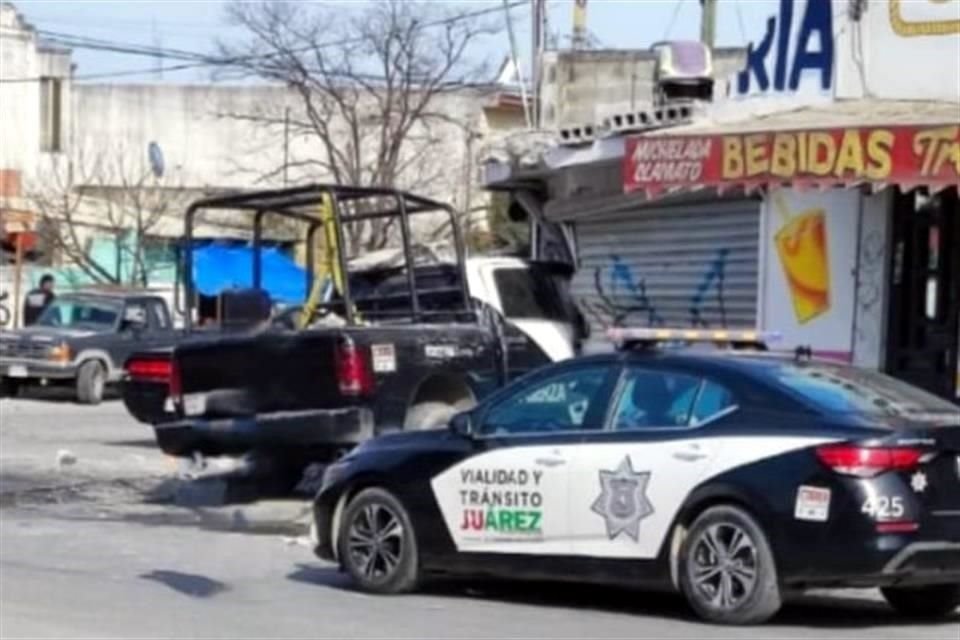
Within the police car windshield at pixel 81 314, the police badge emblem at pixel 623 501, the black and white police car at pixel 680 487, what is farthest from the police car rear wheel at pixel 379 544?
the police car windshield at pixel 81 314

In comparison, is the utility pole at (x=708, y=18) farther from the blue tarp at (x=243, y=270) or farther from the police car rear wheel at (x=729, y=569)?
the police car rear wheel at (x=729, y=569)

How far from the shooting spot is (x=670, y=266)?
25.1 meters

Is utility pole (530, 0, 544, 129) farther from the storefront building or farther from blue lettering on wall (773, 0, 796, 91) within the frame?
blue lettering on wall (773, 0, 796, 91)

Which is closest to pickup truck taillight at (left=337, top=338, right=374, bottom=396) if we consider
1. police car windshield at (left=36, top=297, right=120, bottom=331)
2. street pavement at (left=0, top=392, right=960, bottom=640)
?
street pavement at (left=0, top=392, right=960, bottom=640)

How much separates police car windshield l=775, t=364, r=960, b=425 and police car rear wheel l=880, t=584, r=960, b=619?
38.1 inches

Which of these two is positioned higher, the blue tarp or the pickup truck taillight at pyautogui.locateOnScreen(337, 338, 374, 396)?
the blue tarp

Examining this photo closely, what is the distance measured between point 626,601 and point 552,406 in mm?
1279

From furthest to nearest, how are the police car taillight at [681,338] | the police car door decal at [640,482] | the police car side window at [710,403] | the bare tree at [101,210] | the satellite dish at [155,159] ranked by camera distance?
the satellite dish at [155,159]
the bare tree at [101,210]
the police car taillight at [681,338]
the police car side window at [710,403]
the police car door decal at [640,482]

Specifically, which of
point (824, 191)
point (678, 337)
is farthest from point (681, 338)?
point (824, 191)

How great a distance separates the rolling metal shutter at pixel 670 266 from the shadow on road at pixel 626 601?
8.96 m

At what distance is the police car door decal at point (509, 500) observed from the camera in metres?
13.3

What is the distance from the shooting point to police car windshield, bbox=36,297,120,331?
36438 mm

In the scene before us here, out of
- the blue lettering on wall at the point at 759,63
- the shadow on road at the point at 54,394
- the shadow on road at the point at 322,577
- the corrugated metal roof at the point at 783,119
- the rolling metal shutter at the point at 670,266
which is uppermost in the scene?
the blue lettering on wall at the point at 759,63

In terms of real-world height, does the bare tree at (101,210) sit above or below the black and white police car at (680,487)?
above
